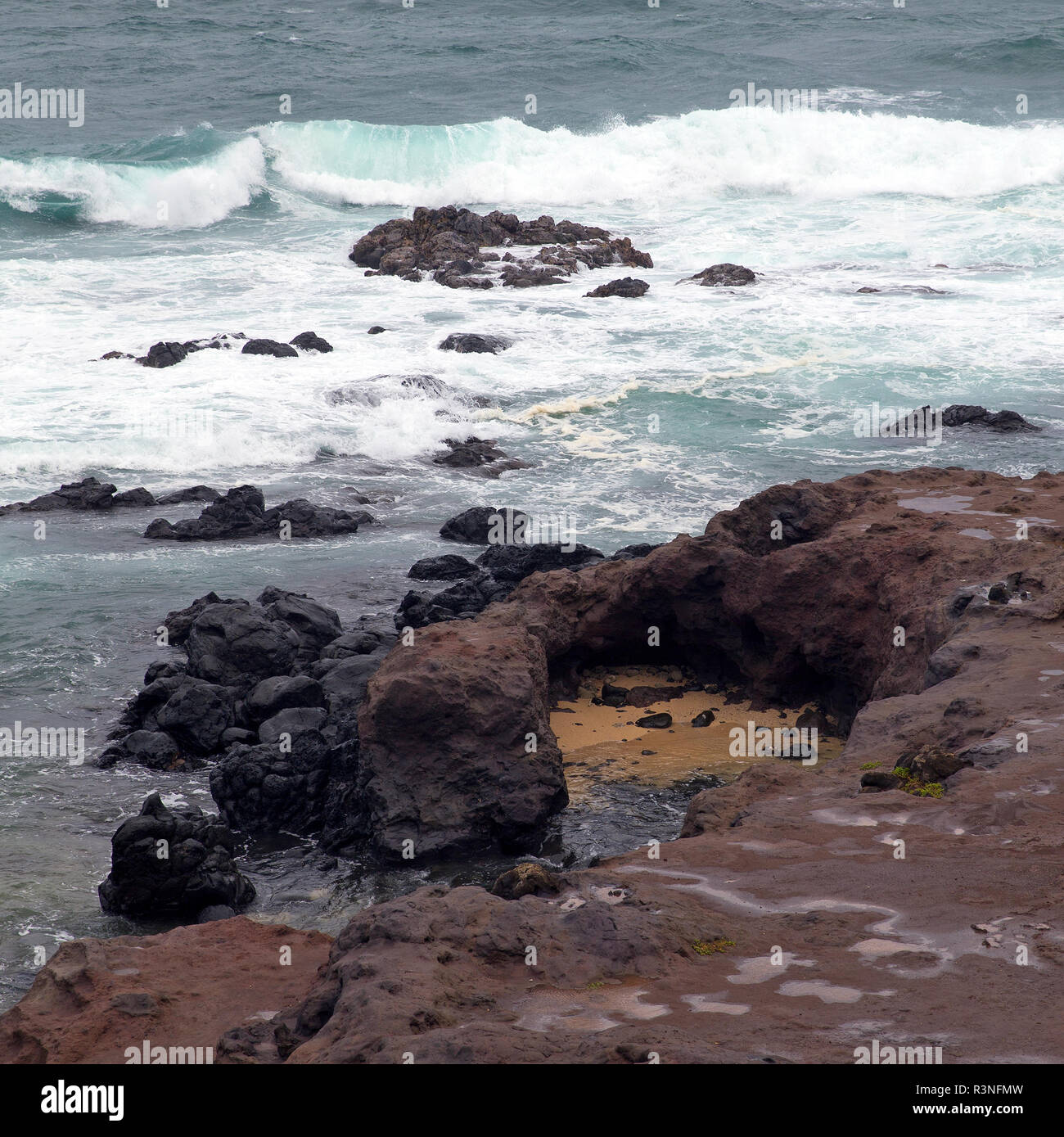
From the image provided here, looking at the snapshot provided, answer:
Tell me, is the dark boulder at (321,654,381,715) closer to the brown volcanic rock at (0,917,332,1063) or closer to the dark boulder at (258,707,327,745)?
the dark boulder at (258,707,327,745)

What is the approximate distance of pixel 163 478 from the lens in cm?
1784

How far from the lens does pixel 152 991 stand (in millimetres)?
5641

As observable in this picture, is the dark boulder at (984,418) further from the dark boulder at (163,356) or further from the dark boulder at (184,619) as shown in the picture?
the dark boulder at (163,356)

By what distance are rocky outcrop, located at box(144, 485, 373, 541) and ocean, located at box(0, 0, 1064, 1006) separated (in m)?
0.32

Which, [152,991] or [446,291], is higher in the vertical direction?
[446,291]

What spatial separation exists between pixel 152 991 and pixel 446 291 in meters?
23.5

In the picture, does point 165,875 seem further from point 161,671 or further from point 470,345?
point 470,345

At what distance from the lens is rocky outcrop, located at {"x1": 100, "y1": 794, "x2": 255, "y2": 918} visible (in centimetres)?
794

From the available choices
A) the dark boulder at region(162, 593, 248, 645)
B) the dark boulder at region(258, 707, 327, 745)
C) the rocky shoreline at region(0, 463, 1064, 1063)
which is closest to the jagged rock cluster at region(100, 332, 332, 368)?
the rocky shoreline at region(0, 463, 1064, 1063)

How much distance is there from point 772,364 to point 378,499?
350 inches

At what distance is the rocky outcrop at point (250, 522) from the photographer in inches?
608

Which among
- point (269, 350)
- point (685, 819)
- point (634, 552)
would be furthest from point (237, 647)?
point (269, 350)

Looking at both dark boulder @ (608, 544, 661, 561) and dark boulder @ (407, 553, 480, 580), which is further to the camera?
dark boulder @ (407, 553, 480, 580)

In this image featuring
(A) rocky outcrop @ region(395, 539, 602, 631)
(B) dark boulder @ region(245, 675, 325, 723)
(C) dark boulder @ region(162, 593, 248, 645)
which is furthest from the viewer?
(C) dark boulder @ region(162, 593, 248, 645)
